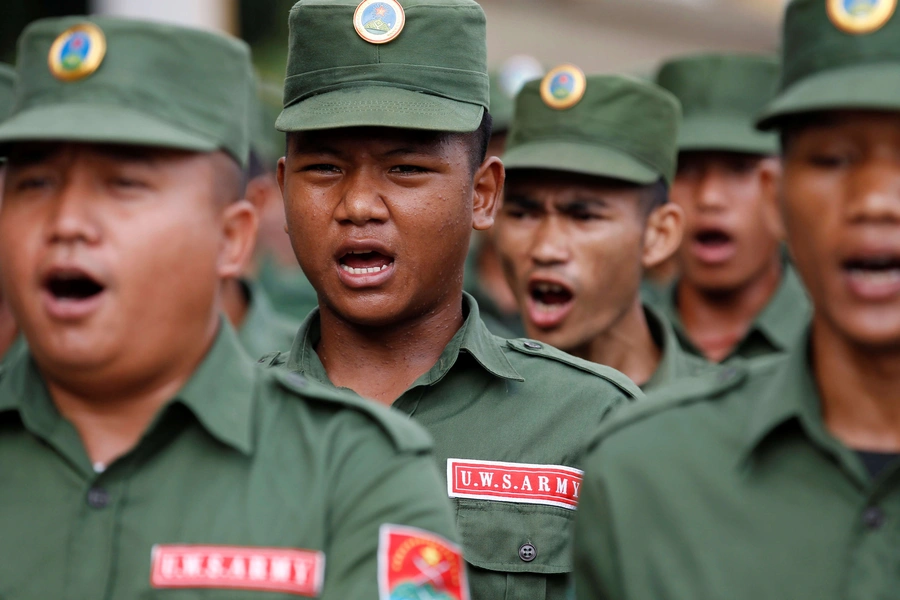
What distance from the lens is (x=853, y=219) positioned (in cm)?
287

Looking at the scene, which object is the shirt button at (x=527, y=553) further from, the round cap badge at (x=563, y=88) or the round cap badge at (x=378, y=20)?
the round cap badge at (x=563, y=88)

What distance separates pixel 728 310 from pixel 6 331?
344cm

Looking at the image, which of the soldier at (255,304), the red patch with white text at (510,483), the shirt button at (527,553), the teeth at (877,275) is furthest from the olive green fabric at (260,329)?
the teeth at (877,275)

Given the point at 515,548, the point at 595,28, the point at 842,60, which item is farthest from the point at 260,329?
the point at 595,28

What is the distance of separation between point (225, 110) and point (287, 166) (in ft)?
3.32

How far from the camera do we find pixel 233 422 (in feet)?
10.1

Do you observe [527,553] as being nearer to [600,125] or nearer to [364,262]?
[364,262]

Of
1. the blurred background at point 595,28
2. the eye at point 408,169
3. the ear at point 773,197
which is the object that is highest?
the ear at point 773,197

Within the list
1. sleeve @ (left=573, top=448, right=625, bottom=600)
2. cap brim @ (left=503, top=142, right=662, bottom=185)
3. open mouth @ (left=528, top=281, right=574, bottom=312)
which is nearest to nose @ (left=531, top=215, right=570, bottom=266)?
open mouth @ (left=528, top=281, right=574, bottom=312)

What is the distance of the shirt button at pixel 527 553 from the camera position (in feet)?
12.6

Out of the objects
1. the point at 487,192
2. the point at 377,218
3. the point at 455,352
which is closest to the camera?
the point at 377,218

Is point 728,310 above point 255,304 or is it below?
above

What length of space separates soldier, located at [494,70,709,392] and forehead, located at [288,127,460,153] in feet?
4.47

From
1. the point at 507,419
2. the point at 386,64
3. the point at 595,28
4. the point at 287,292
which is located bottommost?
the point at 595,28
